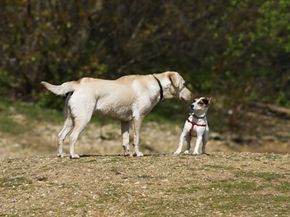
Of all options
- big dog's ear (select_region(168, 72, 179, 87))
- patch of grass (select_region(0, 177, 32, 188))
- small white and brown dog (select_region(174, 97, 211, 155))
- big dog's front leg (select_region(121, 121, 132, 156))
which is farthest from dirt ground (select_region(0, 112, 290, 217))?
big dog's ear (select_region(168, 72, 179, 87))

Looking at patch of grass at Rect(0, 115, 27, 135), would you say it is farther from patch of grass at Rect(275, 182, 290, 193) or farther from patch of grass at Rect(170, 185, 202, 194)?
patch of grass at Rect(275, 182, 290, 193)

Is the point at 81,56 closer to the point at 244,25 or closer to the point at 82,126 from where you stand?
the point at 244,25

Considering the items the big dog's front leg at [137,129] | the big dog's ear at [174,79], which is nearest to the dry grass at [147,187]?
the big dog's front leg at [137,129]

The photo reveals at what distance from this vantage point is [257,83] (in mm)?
28875

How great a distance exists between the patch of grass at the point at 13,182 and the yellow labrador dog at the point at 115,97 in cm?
135

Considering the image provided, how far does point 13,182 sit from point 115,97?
237 cm

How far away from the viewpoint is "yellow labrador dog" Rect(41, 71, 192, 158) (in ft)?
44.3

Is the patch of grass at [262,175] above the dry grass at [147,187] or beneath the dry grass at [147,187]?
above

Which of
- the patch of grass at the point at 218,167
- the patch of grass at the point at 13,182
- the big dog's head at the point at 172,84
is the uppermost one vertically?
the big dog's head at the point at 172,84

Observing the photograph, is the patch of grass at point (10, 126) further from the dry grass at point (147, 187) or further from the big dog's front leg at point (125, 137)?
the dry grass at point (147, 187)

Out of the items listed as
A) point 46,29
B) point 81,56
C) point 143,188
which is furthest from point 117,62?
point 143,188

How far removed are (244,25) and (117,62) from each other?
4411 millimetres

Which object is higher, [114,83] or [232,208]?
[114,83]

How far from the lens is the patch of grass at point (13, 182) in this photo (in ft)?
40.4
